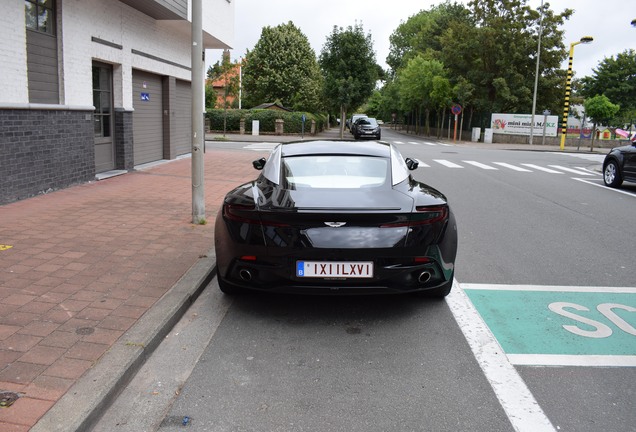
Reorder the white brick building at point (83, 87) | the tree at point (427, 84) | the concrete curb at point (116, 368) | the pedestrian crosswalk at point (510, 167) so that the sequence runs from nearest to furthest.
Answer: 1. the concrete curb at point (116, 368)
2. the white brick building at point (83, 87)
3. the pedestrian crosswalk at point (510, 167)
4. the tree at point (427, 84)

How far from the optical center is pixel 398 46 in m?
95.4

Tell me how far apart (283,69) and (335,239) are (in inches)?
2321

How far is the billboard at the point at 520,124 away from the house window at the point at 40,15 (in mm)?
35944

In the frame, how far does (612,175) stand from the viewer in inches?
600

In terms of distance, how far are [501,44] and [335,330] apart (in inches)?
1699

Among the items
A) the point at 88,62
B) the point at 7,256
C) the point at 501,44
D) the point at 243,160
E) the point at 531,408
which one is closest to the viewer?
the point at 531,408

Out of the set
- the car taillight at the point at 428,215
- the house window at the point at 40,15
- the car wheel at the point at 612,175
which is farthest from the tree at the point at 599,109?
the car taillight at the point at 428,215

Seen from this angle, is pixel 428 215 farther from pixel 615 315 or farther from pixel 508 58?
pixel 508 58

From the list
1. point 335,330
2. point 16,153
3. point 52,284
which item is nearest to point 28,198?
point 16,153

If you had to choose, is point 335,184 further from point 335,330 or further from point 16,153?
point 16,153

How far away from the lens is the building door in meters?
12.9

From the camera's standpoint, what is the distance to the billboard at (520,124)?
134ft

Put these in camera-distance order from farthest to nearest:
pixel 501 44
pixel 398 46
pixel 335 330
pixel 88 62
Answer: pixel 398 46
pixel 501 44
pixel 88 62
pixel 335 330

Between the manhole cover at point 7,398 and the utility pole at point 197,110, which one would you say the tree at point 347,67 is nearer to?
the utility pole at point 197,110
